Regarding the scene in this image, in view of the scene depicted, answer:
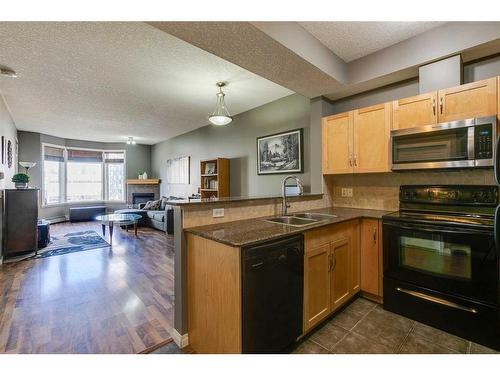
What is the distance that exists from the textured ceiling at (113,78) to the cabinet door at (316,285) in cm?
239

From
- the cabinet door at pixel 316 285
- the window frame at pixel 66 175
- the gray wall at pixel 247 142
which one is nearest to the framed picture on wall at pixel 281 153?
the gray wall at pixel 247 142

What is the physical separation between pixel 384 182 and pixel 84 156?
8.83 metres

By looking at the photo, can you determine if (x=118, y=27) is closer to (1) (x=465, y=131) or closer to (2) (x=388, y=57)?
(2) (x=388, y=57)

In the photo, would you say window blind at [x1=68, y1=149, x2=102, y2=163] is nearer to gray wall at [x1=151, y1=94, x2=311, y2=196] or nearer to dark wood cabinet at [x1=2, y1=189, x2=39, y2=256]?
gray wall at [x1=151, y1=94, x2=311, y2=196]

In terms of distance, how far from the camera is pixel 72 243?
469cm

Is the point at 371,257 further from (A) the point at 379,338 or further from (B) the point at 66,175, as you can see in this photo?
(B) the point at 66,175

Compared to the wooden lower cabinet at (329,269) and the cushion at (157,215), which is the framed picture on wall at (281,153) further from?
the cushion at (157,215)

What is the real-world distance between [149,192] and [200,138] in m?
3.46

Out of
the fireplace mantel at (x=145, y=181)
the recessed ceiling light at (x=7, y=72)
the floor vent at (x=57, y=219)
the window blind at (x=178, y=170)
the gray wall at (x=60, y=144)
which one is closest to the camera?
the recessed ceiling light at (x=7, y=72)

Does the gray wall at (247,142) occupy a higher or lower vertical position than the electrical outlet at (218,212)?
higher

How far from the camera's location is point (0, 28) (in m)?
2.12

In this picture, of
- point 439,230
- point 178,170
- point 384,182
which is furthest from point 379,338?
point 178,170

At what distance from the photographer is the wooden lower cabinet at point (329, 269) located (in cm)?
177
